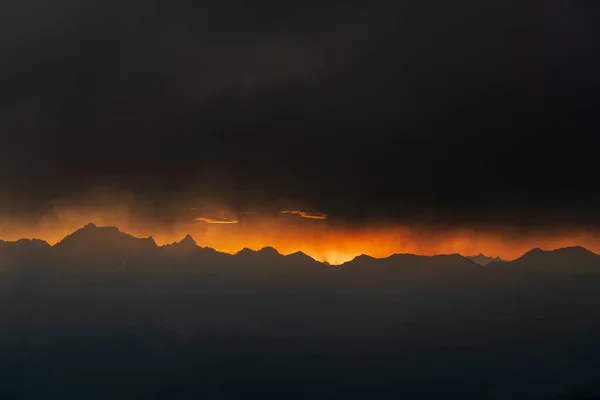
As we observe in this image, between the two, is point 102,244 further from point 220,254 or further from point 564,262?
point 564,262

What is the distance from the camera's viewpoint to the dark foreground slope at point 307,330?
76.9 metres

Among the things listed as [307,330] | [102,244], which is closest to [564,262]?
[307,330]

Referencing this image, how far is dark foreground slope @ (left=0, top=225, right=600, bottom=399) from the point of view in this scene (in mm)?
76938

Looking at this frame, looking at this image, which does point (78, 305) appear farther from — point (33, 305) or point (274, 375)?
point (274, 375)

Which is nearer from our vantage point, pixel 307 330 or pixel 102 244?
pixel 307 330

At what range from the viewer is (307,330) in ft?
265

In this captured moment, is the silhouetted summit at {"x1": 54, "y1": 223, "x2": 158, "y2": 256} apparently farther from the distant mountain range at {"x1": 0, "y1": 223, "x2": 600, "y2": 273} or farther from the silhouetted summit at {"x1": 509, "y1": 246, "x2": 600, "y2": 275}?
the silhouetted summit at {"x1": 509, "y1": 246, "x2": 600, "y2": 275}

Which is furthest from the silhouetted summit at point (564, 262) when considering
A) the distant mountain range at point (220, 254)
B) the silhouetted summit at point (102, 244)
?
the silhouetted summit at point (102, 244)

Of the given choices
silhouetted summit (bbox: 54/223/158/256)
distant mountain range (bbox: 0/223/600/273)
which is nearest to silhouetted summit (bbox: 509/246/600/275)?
distant mountain range (bbox: 0/223/600/273)

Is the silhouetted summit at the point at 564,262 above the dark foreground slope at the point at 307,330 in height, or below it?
above

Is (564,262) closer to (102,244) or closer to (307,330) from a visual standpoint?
(307,330)

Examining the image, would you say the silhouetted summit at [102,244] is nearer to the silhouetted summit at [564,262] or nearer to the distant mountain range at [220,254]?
the distant mountain range at [220,254]

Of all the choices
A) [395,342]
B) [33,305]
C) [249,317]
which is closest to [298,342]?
[249,317]

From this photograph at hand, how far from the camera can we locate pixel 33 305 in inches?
3159
